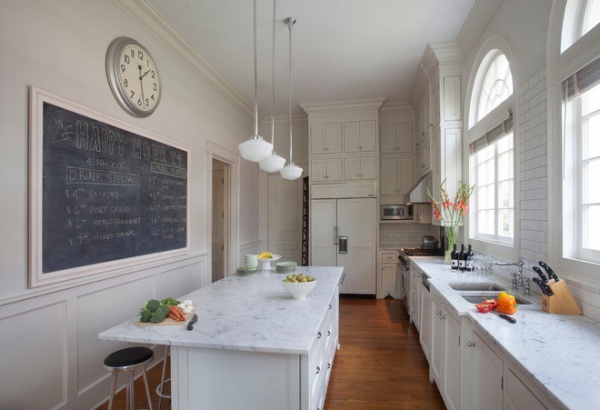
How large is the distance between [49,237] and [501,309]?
2736 millimetres

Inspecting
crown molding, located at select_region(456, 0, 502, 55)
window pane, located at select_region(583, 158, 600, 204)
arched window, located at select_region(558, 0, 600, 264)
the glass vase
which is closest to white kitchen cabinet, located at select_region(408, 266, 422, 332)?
the glass vase

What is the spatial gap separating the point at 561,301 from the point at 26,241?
304 cm

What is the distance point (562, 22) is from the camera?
170 cm

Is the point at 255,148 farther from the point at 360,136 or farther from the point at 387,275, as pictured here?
the point at 387,275

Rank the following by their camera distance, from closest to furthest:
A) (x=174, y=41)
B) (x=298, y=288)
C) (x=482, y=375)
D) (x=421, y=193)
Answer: (x=482, y=375)
(x=298, y=288)
(x=174, y=41)
(x=421, y=193)

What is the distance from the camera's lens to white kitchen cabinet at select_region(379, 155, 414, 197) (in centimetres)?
523

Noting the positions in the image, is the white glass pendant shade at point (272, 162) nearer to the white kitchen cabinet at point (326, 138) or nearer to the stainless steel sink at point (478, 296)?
the stainless steel sink at point (478, 296)

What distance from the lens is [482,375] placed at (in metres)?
1.56

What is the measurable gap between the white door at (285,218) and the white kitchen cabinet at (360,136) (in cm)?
121

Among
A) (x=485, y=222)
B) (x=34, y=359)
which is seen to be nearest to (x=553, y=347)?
(x=485, y=222)

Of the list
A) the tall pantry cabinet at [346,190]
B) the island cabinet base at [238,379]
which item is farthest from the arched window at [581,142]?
the tall pantry cabinet at [346,190]

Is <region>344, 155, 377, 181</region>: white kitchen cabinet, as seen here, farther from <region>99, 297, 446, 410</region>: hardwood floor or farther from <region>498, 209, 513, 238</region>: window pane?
<region>498, 209, 513, 238</region>: window pane

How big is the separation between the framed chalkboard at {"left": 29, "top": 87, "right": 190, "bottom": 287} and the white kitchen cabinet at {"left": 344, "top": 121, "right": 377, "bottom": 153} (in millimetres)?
3071

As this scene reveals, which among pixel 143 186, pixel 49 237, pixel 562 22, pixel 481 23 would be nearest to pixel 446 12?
pixel 481 23
